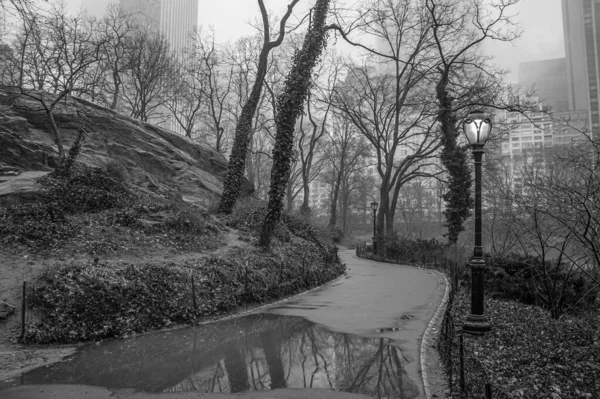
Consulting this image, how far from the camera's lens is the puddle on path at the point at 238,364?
18.9 feet

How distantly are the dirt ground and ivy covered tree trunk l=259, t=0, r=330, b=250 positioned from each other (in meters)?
2.06

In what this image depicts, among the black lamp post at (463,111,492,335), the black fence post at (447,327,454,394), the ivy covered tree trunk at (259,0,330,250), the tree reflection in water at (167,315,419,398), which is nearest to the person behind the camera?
the black fence post at (447,327,454,394)

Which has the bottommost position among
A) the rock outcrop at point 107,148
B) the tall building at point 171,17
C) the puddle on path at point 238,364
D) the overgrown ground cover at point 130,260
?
the puddle on path at point 238,364

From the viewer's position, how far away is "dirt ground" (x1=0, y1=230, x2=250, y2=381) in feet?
21.9

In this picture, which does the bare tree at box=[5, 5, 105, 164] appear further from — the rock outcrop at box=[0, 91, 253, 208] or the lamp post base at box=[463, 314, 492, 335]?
the lamp post base at box=[463, 314, 492, 335]

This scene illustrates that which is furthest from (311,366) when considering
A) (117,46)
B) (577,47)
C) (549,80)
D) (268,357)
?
(117,46)

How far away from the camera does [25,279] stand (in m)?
8.95

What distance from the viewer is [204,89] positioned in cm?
3725

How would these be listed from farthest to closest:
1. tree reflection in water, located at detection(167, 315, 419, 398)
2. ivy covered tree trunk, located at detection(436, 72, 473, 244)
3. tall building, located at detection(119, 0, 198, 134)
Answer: tall building, located at detection(119, 0, 198, 134)
ivy covered tree trunk, located at detection(436, 72, 473, 244)
tree reflection in water, located at detection(167, 315, 419, 398)

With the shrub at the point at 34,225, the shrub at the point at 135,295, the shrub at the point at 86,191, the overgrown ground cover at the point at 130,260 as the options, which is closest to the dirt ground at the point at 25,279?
the overgrown ground cover at the point at 130,260

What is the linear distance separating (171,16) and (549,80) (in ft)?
104

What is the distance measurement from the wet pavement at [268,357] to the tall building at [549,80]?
15.7m

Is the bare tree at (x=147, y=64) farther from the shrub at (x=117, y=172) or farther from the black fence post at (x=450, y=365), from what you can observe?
the black fence post at (x=450, y=365)

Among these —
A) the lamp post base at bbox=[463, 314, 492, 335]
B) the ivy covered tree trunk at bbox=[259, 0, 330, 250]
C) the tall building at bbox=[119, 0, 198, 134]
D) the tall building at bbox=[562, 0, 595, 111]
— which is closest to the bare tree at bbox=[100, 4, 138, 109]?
the tall building at bbox=[119, 0, 198, 134]
